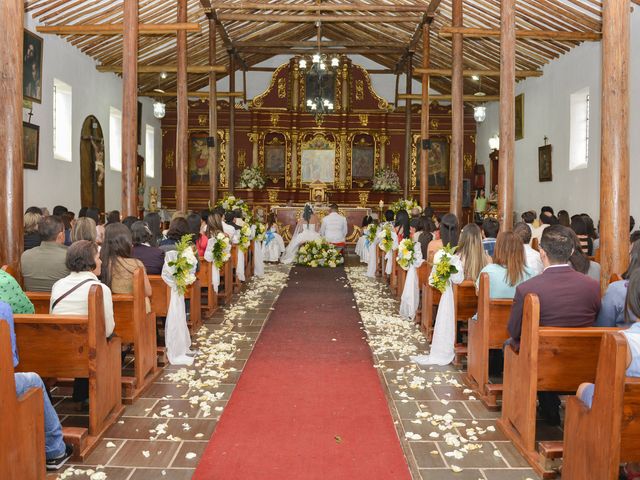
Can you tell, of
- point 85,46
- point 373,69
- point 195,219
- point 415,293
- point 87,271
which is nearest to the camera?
point 87,271

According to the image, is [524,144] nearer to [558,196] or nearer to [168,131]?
[558,196]

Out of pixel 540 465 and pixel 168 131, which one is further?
pixel 168 131

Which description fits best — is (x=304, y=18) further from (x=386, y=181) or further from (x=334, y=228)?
(x=386, y=181)

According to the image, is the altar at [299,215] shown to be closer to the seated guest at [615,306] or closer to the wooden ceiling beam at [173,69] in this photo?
the wooden ceiling beam at [173,69]

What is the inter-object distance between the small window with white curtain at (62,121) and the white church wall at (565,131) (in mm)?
11481

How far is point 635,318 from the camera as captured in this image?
3213 millimetres

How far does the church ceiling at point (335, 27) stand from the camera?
1335cm

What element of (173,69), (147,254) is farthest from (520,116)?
(147,254)

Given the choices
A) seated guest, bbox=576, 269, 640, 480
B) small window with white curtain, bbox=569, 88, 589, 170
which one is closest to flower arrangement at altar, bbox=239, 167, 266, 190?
small window with white curtain, bbox=569, 88, 589, 170

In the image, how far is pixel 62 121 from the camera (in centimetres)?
1480

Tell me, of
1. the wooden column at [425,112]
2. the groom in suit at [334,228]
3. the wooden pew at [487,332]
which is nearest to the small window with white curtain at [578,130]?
the wooden column at [425,112]

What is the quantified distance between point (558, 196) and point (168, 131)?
1379cm

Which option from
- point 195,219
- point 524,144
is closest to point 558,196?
point 524,144

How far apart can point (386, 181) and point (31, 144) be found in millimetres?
12240
